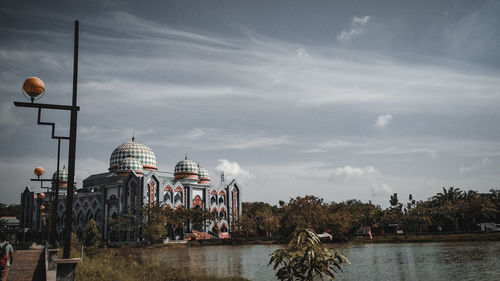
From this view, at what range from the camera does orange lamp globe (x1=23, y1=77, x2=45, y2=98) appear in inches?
403

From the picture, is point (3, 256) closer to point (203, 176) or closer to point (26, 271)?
point (26, 271)

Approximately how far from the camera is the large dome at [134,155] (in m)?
78.4

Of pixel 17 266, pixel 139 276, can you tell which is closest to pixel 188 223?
pixel 17 266

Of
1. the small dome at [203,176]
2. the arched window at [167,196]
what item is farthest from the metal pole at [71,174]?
the small dome at [203,176]

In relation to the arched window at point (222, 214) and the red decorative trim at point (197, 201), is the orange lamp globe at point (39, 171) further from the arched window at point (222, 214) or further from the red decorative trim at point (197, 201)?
the arched window at point (222, 214)

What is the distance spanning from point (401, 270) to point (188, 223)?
51799mm

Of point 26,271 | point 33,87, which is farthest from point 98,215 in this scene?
point 33,87

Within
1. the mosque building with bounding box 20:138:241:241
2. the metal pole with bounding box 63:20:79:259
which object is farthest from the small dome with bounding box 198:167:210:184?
the metal pole with bounding box 63:20:79:259

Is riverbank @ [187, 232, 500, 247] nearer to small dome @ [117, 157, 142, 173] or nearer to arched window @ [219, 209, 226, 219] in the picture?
arched window @ [219, 209, 226, 219]

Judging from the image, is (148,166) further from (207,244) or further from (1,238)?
(1,238)

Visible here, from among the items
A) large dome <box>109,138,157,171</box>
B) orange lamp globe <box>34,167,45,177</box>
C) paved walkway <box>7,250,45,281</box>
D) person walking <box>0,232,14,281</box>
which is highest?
large dome <box>109,138,157,171</box>

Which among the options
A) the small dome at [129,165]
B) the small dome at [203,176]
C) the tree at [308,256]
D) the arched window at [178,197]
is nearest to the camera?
the tree at [308,256]

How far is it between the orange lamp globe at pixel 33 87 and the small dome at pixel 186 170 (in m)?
70.0

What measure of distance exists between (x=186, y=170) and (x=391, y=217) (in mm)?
40888
